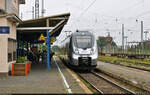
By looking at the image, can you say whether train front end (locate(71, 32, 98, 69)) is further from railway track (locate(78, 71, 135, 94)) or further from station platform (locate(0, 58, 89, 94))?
station platform (locate(0, 58, 89, 94))

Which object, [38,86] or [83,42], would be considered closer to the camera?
[38,86]

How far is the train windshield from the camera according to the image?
17.9 m

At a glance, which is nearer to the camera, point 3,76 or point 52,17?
point 3,76

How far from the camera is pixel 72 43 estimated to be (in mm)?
18047

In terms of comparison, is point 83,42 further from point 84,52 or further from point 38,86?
point 38,86

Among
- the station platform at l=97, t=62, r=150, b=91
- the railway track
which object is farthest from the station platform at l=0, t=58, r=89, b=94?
the station platform at l=97, t=62, r=150, b=91

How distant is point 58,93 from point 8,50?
6477 mm

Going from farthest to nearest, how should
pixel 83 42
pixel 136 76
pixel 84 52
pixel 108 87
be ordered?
pixel 83 42 → pixel 84 52 → pixel 136 76 → pixel 108 87

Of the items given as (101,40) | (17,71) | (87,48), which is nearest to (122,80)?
(87,48)

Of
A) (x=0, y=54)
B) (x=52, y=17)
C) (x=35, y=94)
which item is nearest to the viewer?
(x=35, y=94)

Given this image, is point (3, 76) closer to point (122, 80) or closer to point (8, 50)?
point (8, 50)

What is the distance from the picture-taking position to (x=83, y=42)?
18.1 meters

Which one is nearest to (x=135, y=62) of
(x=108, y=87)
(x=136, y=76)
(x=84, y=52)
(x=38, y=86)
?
(x=84, y=52)

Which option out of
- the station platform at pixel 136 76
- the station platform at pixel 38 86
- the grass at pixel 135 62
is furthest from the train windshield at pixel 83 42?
the grass at pixel 135 62
